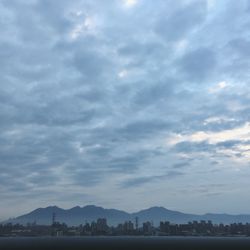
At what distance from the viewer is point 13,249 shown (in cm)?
19712

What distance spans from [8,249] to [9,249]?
0.60 meters

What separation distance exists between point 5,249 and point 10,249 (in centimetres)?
452

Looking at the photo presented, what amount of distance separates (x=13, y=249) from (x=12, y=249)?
476 mm

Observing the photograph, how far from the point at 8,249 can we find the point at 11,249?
1.34 metres

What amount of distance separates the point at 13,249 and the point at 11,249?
1.11m

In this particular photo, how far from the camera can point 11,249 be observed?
198 m

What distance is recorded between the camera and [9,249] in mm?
197375

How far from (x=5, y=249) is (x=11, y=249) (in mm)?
4755

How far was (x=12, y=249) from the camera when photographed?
19725cm

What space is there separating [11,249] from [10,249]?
0.42m

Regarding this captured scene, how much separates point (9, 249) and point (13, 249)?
179 cm

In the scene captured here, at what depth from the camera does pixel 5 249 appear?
193 meters
